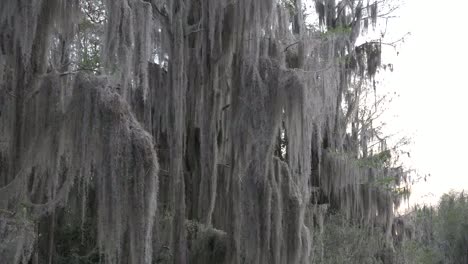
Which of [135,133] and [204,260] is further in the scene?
[204,260]

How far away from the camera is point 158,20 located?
31.1 feet

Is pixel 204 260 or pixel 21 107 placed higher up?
pixel 21 107

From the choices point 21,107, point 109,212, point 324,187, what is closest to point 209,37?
point 21,107

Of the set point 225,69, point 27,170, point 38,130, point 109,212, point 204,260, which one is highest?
point 225,69

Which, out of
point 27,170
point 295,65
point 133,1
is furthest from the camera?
point 295,65

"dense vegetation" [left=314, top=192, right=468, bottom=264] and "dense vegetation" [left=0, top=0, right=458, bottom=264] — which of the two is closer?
"dense vegetation" [left=0, top=0, right=458, bottom=264]

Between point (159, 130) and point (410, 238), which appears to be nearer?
point (159, 130)

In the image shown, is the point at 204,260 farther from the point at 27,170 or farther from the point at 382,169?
the point at 382,169

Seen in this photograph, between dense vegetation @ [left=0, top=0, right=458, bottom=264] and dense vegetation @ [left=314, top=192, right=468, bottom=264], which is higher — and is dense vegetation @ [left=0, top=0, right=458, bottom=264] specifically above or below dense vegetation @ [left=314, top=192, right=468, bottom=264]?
above

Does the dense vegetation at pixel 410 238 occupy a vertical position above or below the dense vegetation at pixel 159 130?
below

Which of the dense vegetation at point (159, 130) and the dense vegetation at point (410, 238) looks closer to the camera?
the dense vegetation at point (159, 130)

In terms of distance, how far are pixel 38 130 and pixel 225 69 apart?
A: 10.9 ft

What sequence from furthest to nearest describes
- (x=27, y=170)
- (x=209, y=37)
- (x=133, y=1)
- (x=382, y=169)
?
1. (x=382, y=169)
2. (x=209, y=37)
3. (x=133, y=1)
4. (x=27, y=170)

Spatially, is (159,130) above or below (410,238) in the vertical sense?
above
